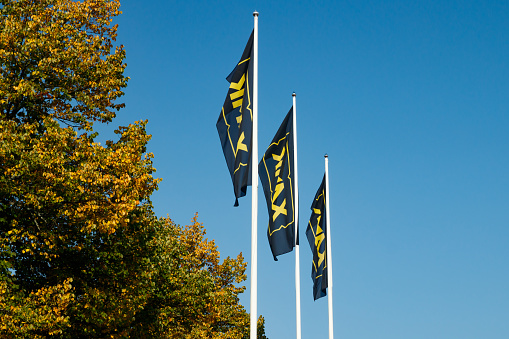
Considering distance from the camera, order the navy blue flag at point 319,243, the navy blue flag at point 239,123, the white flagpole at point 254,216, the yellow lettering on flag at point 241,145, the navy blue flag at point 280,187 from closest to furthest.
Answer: the white flagpole at point 254,216, the navy blue flag at point 239,123, the yellow lettering on flag at point 241,145, the navy blue flag at point 280,187, the navy blue flag at point 319,243

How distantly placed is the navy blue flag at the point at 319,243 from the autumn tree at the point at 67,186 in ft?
20.9

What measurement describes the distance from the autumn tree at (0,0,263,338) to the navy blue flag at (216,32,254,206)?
4872 mm

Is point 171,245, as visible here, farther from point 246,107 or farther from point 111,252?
point 246,107

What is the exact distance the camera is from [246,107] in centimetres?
1602

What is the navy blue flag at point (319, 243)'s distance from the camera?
24641 mm

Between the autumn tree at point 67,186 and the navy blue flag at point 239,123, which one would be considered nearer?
the navy blue flag at point 239,123

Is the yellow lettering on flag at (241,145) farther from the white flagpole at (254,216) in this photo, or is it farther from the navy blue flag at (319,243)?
the navy blue flag at (319,243)

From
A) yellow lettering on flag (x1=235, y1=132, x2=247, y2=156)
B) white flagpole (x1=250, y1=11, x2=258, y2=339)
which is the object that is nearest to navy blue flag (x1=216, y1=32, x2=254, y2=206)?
yellow lettering on flag (x1=235, y1=132, x2=247, y2=156)

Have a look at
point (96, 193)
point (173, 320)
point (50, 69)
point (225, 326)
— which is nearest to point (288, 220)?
point (96, 193)

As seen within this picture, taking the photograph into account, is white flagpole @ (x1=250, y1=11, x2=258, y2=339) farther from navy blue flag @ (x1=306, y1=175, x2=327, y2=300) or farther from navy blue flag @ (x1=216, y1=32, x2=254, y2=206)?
→ navy blue flag @ (x1=306, y1=175, x2=327, y2=300)

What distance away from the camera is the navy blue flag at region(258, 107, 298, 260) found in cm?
1847

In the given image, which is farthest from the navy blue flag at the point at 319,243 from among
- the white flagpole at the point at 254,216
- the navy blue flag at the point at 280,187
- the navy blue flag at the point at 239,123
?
the white flagpole at the point at 254,216

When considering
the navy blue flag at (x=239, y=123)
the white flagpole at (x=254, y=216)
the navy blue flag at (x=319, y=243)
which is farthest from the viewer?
the navy blue flag at (x=319, y=243)

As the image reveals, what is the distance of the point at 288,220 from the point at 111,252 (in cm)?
625
